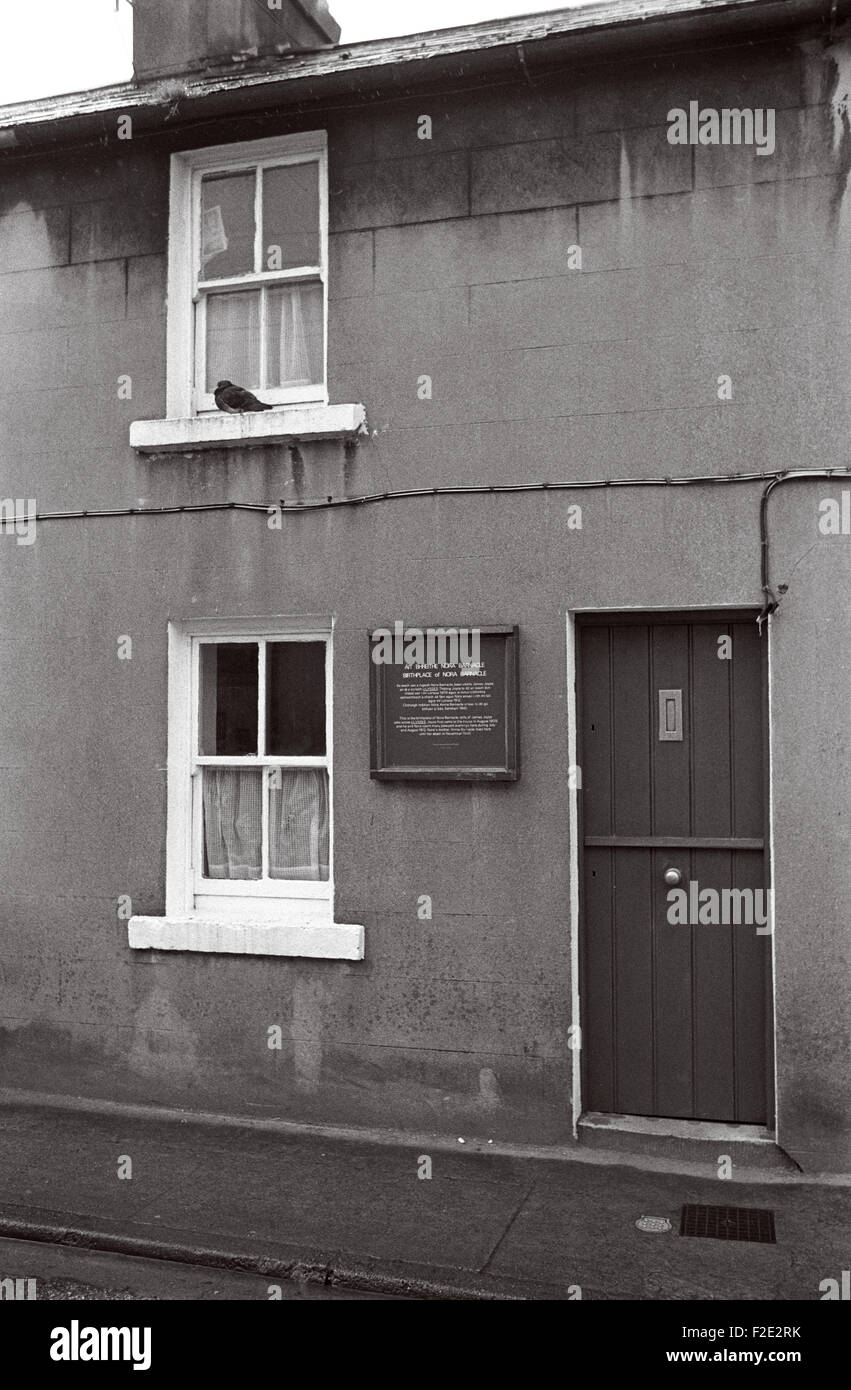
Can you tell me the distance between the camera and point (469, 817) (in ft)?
22.9

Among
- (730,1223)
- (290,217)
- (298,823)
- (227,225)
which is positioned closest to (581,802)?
(298,823)

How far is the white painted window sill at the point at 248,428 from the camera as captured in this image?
7180 millimetres

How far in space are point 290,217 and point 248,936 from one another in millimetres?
4347

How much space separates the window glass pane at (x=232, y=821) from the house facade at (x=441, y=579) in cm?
3

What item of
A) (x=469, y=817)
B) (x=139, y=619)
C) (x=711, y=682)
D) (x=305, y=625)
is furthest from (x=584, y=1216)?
(x=139, y=619)

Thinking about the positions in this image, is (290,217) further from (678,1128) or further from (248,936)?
(678,1128)

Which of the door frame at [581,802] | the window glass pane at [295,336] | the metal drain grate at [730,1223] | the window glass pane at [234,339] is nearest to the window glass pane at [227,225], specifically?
the window glass pane at [234,339]

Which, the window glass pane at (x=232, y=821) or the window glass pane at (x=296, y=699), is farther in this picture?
the window glass pane at (x=232, y=821)

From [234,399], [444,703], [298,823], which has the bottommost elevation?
[298,823]

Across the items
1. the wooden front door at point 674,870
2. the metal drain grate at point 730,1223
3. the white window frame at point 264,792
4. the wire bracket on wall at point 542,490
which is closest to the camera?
the metal drain grate at point 730,1223

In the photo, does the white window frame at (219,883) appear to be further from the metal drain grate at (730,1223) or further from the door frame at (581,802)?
the metal drain grate at (730,1223)

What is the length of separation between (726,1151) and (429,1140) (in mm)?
1612

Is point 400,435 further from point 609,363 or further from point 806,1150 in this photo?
point 806,1150

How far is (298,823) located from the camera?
7512 mm
